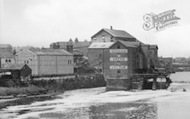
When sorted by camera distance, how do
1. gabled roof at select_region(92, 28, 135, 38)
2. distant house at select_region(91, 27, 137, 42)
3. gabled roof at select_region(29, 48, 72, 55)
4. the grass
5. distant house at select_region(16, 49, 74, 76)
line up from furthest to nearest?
gabled roof at select_region(92, 28, 135, 38), distant house at select_region(91, 27, 137, 42), gabled roof at select_region(29, 48, 72, 55), distant house at select_region(16, 49, 74, 76), the grass

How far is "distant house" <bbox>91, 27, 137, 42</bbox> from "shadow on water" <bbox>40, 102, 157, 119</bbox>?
5174 cm

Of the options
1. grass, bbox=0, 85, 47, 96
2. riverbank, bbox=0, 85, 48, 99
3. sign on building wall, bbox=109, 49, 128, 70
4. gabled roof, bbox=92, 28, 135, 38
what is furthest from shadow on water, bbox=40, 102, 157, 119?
gabled roof, bbox=92, 28, 135, 38

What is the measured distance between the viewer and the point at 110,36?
98.5 m

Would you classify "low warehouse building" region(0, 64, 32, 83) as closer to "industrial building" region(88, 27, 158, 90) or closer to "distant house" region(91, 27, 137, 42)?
"industrial building" region(88, 27, 158, 90)

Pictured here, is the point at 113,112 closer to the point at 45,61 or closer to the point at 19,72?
the point at 19,72

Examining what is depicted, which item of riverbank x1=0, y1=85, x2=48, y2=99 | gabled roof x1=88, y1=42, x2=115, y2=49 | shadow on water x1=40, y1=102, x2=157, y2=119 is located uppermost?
gabled roof x1=88, y1=42, x2=115, y2=49

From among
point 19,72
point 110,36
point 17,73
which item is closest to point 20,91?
point 17,73

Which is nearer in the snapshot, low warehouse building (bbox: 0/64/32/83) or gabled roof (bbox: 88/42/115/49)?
low warehouse building (bbox: 0/64/32/83)

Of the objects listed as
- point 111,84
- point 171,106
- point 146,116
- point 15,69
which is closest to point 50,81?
point 15,69

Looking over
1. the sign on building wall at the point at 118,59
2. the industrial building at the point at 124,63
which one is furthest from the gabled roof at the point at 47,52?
the sign on building wall at the point at 118,59

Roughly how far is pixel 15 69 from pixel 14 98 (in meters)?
11.9

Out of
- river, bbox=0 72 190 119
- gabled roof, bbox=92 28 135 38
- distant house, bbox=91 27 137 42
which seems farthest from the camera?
A: gabled roof, bbox=92 28 135 38

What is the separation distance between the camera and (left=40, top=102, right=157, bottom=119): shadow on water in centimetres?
3719

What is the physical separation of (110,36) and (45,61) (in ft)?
90.3
